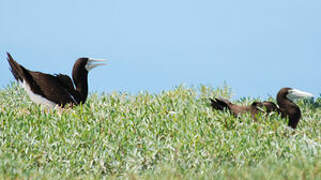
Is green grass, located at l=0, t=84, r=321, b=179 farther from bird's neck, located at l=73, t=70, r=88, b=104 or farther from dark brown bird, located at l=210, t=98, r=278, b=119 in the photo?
bird's neck, located at l=73, t=70, r=88, b=104

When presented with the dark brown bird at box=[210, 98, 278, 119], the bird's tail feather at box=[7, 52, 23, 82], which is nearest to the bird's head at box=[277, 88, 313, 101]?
the dark brown bird at box=[210, 98, 278, 119]

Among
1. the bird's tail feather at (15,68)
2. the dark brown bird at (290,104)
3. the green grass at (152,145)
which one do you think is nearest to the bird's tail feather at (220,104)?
the green grass at (152,145)

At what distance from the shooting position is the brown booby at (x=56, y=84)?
11.4 metres

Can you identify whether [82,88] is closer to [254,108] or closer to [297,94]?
[254,108]

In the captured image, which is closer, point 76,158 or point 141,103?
point 76,158

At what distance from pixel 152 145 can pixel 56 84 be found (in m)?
4.02

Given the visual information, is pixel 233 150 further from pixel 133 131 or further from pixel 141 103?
pixel 141 103

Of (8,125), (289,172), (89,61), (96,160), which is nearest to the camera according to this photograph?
(289,172)

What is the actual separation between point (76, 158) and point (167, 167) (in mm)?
1885

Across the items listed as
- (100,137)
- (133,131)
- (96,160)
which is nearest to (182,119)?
(133,131)

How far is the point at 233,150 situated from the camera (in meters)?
8.36

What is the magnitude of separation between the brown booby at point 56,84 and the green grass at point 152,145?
0.40 metres

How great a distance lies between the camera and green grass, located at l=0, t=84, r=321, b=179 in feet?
24.3

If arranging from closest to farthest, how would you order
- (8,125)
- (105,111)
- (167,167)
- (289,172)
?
(289,172), (167,167), (8,125), (105,111)
